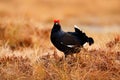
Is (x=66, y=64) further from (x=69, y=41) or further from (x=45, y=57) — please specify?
(x=45, y=57)

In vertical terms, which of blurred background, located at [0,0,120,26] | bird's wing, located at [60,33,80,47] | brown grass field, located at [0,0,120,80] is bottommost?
blurred background, located at [0,0,120,26]

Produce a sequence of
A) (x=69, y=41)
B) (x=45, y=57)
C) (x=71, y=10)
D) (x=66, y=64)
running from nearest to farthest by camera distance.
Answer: (x=66, y=64) < (x=69, y=41) < (x=45, y=57) < (x=71, y=10)

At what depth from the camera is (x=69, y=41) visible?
1030 cm

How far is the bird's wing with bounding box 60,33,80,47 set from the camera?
10.3 m

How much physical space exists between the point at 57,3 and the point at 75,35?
49.0 ft

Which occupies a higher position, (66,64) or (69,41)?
(69,41)

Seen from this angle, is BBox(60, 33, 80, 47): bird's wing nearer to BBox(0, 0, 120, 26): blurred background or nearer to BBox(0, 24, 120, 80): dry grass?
BBox(0, 24, 120, 80): dry grass

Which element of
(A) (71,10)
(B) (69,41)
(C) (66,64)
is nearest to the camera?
(C) (66,64)

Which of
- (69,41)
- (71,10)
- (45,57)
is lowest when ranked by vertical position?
(71,10)

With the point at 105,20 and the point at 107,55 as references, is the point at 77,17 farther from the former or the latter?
the point at 107,55

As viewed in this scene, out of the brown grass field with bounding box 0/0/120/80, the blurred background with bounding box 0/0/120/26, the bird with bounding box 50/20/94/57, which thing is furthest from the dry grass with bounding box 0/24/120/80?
the blurred background with bounding box 0/0/120/26

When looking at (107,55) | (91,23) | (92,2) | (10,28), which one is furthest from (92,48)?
(92,2)

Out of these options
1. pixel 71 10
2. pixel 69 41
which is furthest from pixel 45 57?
pixel 71 10

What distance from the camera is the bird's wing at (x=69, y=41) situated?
10266 mm
